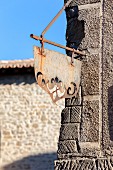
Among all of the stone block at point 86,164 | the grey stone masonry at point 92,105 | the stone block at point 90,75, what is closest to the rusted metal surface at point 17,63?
the grey stone masonry at point 92,105

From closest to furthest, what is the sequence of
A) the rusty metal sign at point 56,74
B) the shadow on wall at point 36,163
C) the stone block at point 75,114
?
1. the rusty metal sign at point 56,74
2. the stone block at point 75,114
3. the shadow on wall at point 36,163

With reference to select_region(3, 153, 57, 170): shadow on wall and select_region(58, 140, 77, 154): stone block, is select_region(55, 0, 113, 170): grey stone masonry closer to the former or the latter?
select_region(58, 140, 77, 154): stone block

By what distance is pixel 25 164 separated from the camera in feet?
37.4

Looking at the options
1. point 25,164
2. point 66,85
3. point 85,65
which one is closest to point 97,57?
point 85,65

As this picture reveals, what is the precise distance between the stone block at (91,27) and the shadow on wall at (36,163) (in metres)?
7.66

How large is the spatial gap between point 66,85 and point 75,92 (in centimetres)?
11

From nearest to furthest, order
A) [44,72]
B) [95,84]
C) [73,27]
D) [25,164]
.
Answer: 1. [44,72]
2. [95,84]
3. [73,27]
4. [25,164]

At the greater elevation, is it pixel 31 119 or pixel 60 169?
pixel 31 119

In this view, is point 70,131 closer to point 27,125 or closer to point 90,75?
point 90,75

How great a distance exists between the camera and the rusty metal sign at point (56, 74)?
341 cm

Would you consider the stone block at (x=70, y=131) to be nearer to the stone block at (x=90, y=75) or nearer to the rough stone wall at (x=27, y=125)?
the stone block at (x=90, y=75)

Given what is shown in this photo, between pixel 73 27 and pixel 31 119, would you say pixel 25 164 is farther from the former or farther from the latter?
pixel 73 27

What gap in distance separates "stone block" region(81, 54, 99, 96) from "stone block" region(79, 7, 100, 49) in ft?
0.35

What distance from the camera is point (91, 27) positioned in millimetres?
3807
